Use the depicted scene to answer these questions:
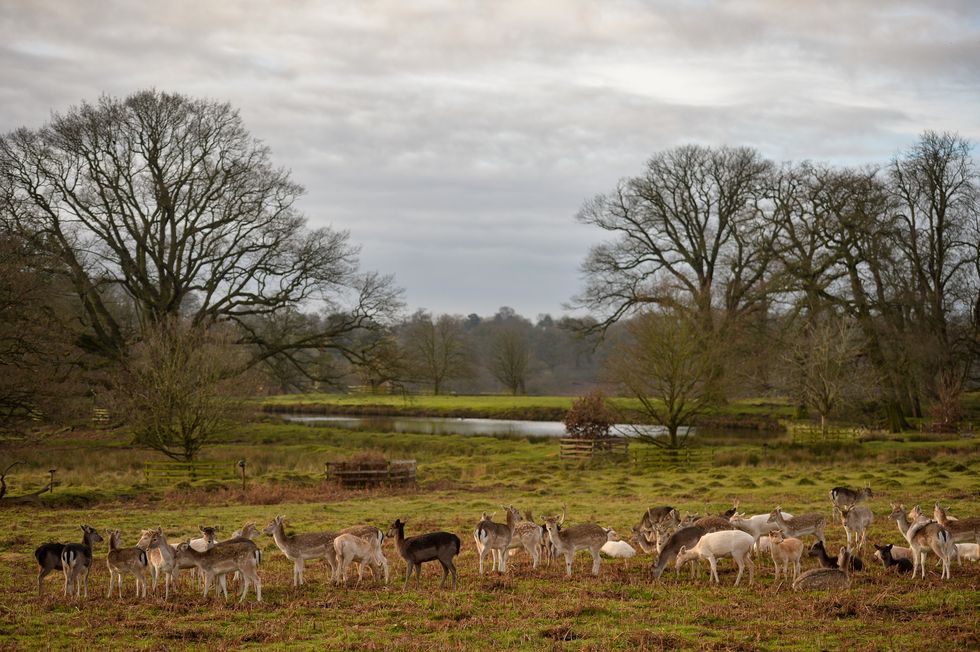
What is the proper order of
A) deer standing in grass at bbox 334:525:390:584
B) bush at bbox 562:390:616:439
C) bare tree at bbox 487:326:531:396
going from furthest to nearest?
bare tree at bbox 487:326:531:396, bush at bbox 562:390:616:439, deer standing in grass at bbox 334:525:390:584

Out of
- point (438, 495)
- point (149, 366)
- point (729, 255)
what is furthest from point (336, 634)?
point (729, 255)

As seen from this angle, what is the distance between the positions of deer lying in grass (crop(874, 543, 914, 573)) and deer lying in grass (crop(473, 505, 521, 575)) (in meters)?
5.84

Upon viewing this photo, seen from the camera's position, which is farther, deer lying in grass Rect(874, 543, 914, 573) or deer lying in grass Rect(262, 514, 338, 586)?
deer lying in grass Rect(262, 514, 338, 586)

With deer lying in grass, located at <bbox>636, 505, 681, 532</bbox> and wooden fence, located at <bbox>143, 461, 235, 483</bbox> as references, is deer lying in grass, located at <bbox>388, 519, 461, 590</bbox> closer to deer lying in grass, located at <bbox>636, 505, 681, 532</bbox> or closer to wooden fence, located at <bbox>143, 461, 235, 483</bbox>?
deer lying in grass, located at <bbox>636, 505, 681, 532</bbox>

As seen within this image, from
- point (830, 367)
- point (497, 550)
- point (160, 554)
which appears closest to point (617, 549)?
point (497, 550)

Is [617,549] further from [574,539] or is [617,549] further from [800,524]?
[800,524]

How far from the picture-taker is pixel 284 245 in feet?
138

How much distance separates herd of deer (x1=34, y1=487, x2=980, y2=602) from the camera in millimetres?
12875

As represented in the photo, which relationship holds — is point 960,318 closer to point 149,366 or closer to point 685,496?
point 685,496

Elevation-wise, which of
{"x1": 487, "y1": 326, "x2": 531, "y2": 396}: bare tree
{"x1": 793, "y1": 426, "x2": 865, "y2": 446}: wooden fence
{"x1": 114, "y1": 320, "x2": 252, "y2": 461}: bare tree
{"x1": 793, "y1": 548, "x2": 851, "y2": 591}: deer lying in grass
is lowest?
{"x1": 793, "y1": 548, "x2": 851, "y2": 591}: deer lying in grass

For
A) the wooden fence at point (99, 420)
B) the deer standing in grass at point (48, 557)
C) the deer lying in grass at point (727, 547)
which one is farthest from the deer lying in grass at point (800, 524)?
the wooden fence at point (99, 420)

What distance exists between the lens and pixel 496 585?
43.7ft

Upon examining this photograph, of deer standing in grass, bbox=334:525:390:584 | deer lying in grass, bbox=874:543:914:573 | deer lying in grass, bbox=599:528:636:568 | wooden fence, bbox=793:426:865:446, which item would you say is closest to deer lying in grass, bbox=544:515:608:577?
deer lying in grass, bbox=599:528:636:568

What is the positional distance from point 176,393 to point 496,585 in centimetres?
2261
